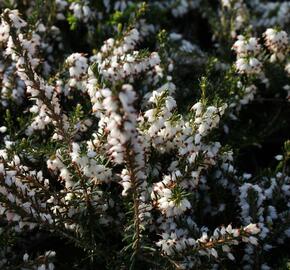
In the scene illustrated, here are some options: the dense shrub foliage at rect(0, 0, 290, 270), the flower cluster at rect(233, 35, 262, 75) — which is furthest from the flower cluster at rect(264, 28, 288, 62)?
the flower cluster at rect(233, 35, 262, 75)

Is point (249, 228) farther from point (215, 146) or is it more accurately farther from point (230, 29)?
point (230, 29)

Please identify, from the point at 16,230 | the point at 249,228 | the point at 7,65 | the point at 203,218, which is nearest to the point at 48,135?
the point at 7,65

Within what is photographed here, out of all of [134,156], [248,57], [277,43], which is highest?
[277,43]

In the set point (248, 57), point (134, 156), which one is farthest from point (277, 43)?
point (134, 156)

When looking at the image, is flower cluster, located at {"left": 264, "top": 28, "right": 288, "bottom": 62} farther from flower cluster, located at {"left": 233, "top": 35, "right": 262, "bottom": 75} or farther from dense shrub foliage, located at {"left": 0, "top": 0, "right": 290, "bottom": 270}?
flower cluster, located at {"left": 233, "top": 35, "right": 262, "bottom": 75}

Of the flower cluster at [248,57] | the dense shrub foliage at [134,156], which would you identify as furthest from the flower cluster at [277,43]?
the flower cluster at [248,57]

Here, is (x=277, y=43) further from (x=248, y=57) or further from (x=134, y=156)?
(x=134, y=156)

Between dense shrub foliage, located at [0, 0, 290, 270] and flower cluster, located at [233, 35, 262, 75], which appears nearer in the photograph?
dense shrub foliage, located at [0, 0, 290, 270]

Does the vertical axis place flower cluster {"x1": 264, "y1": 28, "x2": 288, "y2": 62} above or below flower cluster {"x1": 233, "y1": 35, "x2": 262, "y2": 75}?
above

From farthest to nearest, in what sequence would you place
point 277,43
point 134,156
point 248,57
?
point 277,43 → point 248,57 → point 134,156
